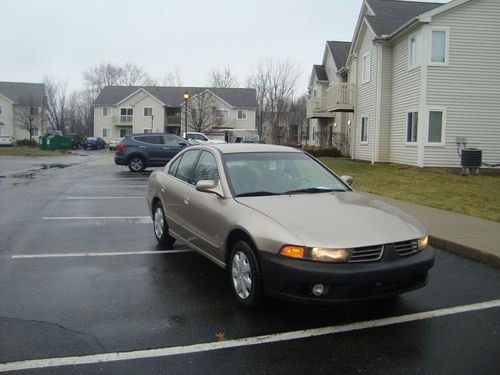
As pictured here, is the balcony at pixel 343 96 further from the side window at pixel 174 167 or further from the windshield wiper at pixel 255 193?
the windshield wiper at pixel 255 193

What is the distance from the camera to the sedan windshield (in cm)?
521

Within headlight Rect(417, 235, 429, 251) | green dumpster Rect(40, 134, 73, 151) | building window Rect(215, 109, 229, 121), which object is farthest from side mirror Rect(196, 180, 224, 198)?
building window Rect(215, 109, 229, 121)

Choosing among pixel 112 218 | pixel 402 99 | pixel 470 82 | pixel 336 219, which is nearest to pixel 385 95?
pixel 402 99

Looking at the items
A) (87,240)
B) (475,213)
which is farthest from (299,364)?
(475,213)

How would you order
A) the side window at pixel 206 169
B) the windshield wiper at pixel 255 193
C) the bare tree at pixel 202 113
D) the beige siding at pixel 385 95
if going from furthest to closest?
the bare tree at pixel 202 113
the beige siding at pixel 385 95
the side window at pixel 206 169
the windshield wiper at pixel 255 193

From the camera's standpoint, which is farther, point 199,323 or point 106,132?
point 106,132

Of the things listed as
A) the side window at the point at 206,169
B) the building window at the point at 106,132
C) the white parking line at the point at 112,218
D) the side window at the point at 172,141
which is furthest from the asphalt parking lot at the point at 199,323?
the building window at the point at 106,132

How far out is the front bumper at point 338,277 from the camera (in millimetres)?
3873

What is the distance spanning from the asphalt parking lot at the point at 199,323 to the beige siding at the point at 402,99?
47.6 feet

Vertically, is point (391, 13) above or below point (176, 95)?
above

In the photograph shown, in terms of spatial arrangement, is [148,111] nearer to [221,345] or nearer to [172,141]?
[172,141]

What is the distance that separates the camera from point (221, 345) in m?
3.76

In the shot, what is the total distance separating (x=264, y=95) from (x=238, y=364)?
66517mm

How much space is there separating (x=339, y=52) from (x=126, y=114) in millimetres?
39583
